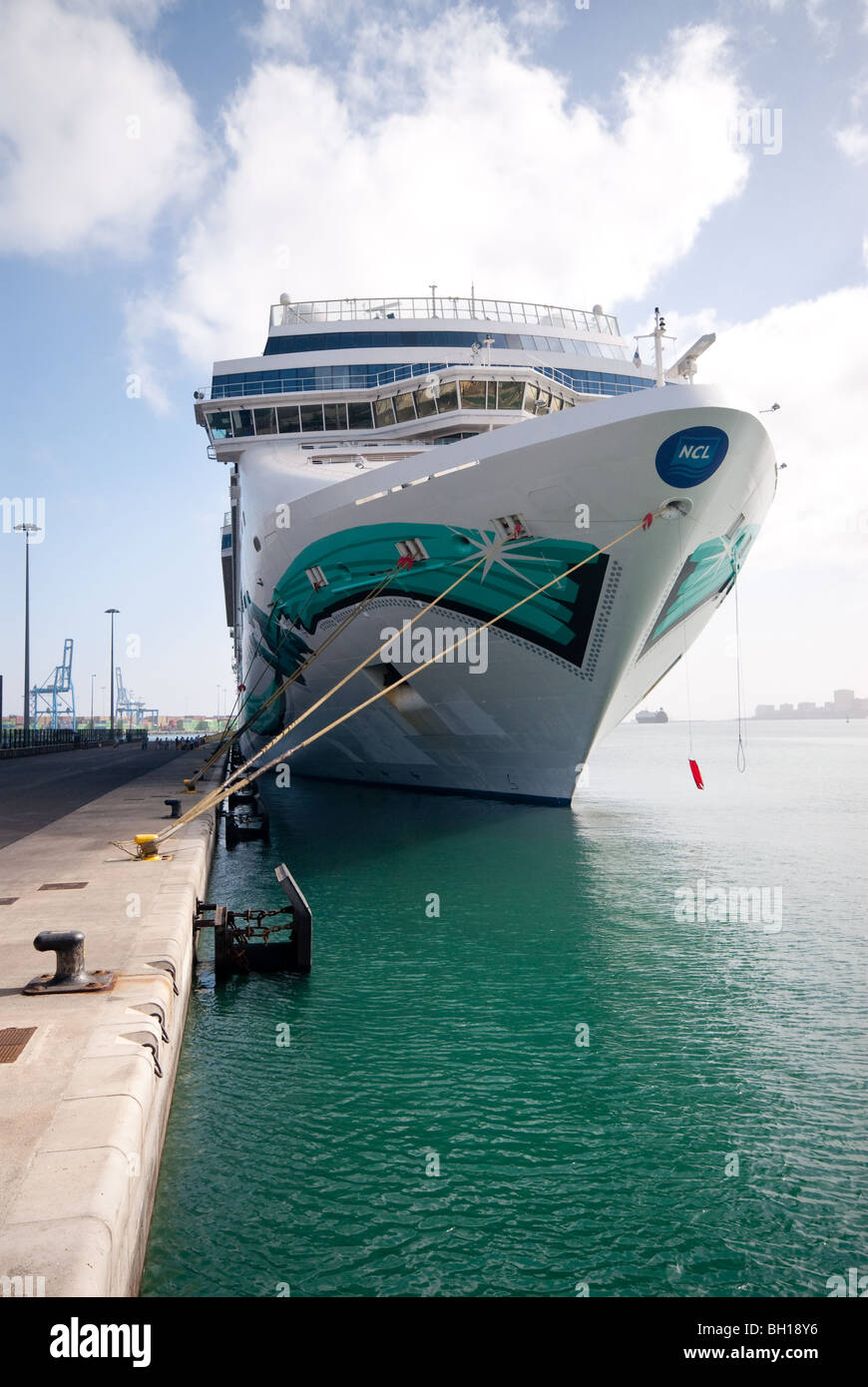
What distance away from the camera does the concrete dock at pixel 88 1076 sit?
305 centimetres

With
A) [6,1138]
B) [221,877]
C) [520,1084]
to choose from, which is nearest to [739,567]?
[221,877]

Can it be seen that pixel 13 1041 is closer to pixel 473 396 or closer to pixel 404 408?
pixel 473 396

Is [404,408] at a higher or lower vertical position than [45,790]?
higher

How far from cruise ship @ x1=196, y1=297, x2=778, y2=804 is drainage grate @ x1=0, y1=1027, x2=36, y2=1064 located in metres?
10.1

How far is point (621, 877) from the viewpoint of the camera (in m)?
14.8

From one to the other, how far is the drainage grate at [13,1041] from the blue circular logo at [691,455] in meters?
12.5

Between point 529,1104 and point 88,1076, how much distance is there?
123 inches

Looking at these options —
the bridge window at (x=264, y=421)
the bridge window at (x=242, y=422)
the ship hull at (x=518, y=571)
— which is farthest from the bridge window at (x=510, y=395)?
the bridge window at (x=242, y=422)

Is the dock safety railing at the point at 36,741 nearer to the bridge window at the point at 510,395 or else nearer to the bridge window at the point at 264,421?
the bridge window at the point at 264,421

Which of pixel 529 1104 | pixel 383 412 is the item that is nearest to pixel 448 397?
pixel 383 412

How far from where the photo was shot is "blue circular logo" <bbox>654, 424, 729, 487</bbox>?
46.5 ft

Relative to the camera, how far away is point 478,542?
53.2ft

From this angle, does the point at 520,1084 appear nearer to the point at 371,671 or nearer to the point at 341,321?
the point at 371,671
